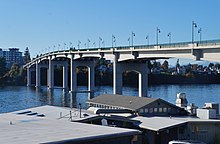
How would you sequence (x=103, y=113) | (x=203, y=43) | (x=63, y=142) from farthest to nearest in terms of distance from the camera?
(x=203, y=43) → (x=103, y=113) → (x=63, y=142)

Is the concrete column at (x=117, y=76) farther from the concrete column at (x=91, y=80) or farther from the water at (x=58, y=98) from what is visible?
the concrete column at (x=91, y=80)

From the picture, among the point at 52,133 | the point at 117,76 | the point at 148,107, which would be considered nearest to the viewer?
the point at 52,133

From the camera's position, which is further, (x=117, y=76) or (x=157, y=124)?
(x=117, y=76)

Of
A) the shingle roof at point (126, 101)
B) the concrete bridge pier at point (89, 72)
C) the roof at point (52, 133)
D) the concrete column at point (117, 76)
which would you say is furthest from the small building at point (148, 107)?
the concrete bridge pier at point (89, 72)

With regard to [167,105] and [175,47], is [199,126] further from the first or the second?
[175,47]

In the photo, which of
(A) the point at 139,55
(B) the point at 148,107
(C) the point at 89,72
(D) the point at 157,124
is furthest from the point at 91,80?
(D) the point at 157,124

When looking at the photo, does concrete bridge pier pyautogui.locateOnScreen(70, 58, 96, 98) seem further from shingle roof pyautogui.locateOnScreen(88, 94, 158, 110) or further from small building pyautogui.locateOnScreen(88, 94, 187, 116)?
small building pyautogui.locateOnScreen(88, 94, 187, 116)

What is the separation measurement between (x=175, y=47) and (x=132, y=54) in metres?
15.6

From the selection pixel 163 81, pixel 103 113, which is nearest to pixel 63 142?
pixel 103 113

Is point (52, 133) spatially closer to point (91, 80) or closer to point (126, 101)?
point (126, 101)

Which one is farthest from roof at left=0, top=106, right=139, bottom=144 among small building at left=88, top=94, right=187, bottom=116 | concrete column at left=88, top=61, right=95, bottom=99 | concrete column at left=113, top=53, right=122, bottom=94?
concrete column at left=88, top=61, right=95, bottom=99

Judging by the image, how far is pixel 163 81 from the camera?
565 ft

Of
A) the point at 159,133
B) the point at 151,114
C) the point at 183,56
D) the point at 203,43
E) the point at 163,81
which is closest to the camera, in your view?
the point at 159,133

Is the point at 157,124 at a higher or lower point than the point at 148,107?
lower
